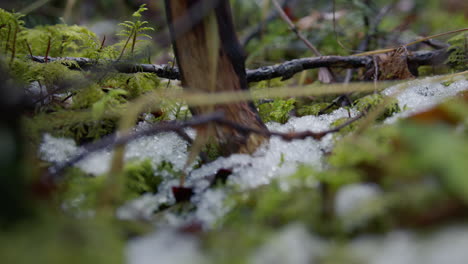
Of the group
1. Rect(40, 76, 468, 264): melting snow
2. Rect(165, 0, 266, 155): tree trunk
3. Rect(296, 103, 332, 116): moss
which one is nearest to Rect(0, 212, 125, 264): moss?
Rect(40, 76, 468, 264): melting snow

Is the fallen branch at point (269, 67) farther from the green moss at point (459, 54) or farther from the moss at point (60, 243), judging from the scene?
the moss at point (60, 243)

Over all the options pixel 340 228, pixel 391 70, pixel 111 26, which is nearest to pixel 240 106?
pixel 340 228

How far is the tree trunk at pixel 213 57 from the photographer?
2.31ft

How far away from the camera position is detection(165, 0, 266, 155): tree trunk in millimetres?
Result: 705

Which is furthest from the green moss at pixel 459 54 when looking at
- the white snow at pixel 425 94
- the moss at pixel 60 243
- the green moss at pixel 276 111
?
the moss at pixel 60 243

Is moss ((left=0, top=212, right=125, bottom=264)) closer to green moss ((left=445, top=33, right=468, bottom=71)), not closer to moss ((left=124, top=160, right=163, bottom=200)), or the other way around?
moss ((left=124, top=160, right=163, bottom=200))

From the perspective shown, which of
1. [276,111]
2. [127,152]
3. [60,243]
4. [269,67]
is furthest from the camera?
[269,67]

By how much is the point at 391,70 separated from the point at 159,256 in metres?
1.14

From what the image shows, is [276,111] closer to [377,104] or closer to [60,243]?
[377,104]

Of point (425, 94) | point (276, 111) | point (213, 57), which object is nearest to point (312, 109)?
point (276, 111)

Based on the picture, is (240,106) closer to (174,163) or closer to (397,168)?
(174,163)

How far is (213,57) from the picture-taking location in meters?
0.72

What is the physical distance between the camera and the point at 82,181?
25.3 inches

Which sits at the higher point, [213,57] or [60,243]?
[213,57]
